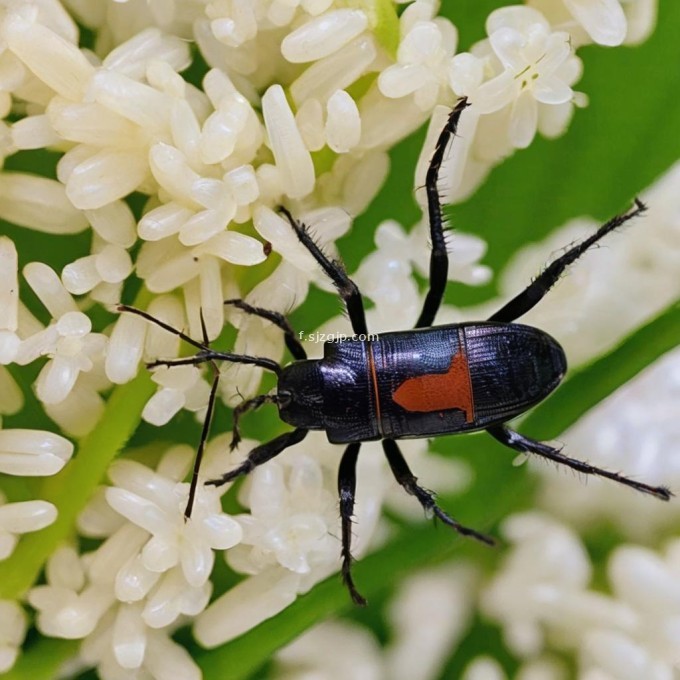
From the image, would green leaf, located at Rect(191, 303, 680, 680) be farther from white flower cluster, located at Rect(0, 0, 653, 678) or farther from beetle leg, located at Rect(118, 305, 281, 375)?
beetle leg, located at Rect(118, 305, 281, 375)

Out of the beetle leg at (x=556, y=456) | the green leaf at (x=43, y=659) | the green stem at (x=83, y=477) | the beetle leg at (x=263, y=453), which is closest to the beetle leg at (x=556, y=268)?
the beetle leg at (x=556, y=456)

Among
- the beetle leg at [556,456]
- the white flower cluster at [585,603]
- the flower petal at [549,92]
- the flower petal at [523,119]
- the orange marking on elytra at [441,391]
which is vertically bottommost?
the white flower cluster at [585,603]

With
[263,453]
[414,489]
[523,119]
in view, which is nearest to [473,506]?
[414,489]

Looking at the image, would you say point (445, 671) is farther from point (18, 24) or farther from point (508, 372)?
point (18, 24)

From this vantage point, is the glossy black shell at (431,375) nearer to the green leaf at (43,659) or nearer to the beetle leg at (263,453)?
the beetle leg at (263,453)

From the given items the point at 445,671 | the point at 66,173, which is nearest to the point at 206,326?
the point at 66,173

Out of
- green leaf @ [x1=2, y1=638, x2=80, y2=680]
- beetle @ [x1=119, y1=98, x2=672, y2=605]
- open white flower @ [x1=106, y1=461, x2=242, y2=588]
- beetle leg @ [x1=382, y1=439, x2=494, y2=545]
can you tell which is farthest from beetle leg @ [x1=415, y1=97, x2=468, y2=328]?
green leaf @ [x1=2, y1=638, x2=80, y2=680]
